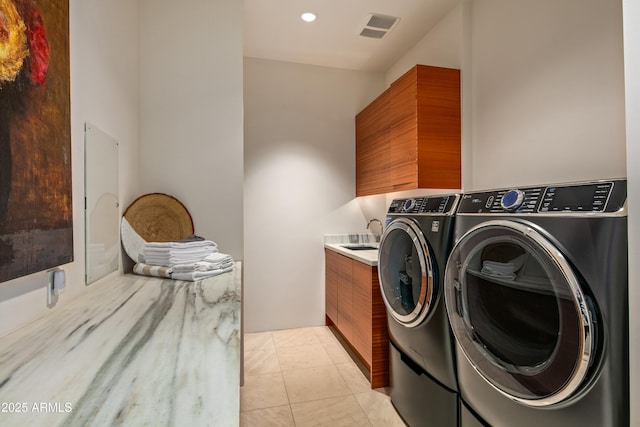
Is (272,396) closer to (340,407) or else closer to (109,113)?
(340,407)

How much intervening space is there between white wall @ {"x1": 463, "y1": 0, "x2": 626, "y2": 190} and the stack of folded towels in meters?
1.82

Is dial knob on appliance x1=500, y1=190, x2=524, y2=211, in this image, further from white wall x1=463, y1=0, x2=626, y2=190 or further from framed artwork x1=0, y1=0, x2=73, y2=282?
framed artwork x1=0, y1=0, x2=73, y2=282

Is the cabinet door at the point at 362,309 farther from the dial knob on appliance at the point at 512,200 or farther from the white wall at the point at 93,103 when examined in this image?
the white wall at the point at 93,103

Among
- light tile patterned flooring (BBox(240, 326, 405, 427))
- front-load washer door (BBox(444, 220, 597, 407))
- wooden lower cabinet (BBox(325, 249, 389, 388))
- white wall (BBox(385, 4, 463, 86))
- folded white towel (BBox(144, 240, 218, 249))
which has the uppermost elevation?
white wall (BBox(385, 4, 463, 86))

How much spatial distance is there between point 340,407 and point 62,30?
2.26 meters

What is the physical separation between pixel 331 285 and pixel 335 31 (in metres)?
2.27

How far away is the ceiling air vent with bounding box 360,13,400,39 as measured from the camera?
234cm

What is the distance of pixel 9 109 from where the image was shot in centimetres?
78

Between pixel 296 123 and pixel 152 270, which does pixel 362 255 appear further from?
pixel 296 123

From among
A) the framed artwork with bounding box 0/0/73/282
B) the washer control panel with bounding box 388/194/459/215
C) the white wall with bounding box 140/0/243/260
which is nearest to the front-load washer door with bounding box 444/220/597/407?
the washer control panel with bounding box 388/194/459/215

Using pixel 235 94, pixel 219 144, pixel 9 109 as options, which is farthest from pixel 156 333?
pixel 235 94

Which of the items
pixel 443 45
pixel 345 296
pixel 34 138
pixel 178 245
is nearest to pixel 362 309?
pixel 345 296

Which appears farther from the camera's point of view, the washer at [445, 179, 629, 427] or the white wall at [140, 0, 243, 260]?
the white wall at [140, 0, 243, 260]

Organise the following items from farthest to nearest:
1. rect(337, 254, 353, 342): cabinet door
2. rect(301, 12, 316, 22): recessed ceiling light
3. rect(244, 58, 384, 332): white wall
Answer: rect(244, 58, 384, 332): white wall, rect(337, 254, 353, 342): cabinet door, rect(301, 12, 316, 22): recessed ceiling light
